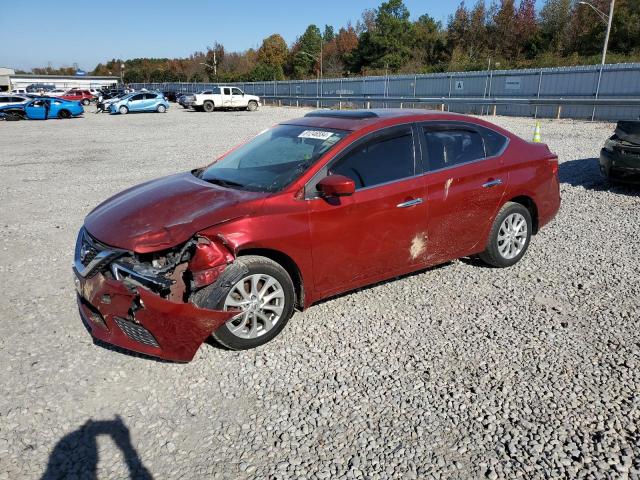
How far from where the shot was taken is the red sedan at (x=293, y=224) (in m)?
3.48

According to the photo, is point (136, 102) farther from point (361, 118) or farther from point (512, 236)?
point (512, 236)

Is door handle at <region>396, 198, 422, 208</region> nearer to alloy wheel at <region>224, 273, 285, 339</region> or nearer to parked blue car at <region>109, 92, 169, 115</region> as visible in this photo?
alloy wheel at <region>224, 273, 285, 339</region>

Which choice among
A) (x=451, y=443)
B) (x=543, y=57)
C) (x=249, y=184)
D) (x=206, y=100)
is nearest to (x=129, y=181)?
(x=249, y=184)

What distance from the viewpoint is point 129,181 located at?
10.5 meters

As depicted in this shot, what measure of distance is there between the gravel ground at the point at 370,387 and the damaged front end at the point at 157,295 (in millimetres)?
275

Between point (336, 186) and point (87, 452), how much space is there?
237 cm

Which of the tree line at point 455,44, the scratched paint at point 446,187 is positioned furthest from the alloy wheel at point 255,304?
the tree line at point 455,44

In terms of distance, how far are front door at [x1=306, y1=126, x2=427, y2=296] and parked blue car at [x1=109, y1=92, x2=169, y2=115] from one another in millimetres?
37146

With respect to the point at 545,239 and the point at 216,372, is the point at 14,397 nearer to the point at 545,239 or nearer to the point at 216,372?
the point at 216,372

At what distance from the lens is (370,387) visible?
3.39 meters

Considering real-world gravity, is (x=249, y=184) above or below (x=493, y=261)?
above

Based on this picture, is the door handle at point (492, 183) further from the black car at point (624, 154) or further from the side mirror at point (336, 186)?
the black car at point (624, 154)

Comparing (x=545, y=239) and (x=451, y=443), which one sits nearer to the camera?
(x=451, y=443)

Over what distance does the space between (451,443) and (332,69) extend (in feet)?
301
